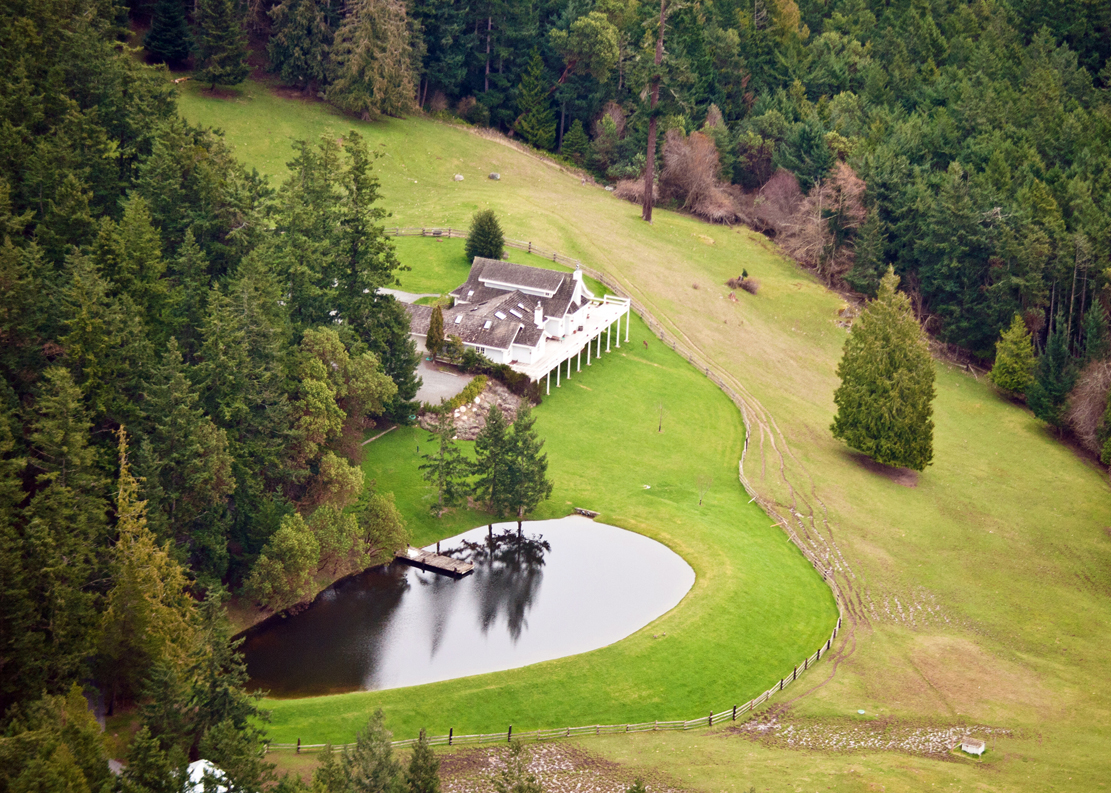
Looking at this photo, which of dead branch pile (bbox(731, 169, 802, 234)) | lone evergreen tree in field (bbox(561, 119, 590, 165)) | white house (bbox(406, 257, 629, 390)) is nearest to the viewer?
white house (bbox(406, 257, 629, 390))

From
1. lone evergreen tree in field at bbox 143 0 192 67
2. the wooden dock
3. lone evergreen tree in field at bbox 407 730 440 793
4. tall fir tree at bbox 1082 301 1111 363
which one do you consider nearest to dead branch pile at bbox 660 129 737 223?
tall fir tree at bbox 1082 301 1111 363

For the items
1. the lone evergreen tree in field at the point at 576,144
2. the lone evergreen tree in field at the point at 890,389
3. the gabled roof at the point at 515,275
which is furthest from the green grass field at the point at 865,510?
the gabled roof at the point at 515,275

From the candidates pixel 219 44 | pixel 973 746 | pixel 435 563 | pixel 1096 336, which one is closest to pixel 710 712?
pixel 973 746

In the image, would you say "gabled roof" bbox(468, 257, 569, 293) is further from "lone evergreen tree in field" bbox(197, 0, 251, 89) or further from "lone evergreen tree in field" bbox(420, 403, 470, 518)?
"lone evergreen tree in field" bbox(197, 0, 251, 89)

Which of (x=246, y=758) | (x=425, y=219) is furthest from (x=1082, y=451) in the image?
(x=246, y=758)

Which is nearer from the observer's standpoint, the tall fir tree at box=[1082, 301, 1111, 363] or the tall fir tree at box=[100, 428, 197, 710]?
the tall fir tree at box=[100, 428, 197, 710]

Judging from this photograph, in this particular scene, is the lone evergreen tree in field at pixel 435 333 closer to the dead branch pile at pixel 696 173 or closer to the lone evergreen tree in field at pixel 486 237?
the lone evergreen tree in field at pixel 486 237
